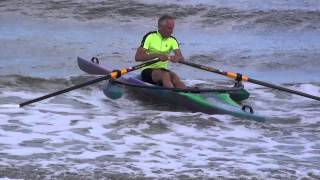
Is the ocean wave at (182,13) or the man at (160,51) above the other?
the ocean wave at (182,13)

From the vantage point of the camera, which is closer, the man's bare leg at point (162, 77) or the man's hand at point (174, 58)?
the man's hand at point (174, 58)

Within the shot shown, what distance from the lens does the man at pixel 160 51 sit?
9938 mm

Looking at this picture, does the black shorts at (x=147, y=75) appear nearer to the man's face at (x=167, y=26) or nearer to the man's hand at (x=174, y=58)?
the man's hand at (x=174, y=58)

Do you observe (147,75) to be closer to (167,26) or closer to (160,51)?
(160,51)

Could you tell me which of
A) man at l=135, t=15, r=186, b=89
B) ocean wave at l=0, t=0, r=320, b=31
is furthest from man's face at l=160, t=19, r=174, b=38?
ocean wave at l=0, t=0, r=320, b=31

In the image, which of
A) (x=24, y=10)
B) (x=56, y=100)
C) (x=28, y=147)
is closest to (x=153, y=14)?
(x=24, y=10)

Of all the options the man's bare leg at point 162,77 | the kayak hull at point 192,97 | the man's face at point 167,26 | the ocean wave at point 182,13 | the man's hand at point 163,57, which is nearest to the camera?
the kayak hull at point 192,97

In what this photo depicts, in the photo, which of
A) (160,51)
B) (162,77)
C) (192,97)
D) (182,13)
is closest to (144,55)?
(160,51)

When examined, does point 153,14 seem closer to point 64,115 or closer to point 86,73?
point 86,73

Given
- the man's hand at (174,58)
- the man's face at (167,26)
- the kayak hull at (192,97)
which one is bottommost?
the kayak hull at (192,97)

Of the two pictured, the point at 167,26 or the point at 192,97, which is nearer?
the point at 192,97

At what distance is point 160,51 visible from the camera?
33.3 ft

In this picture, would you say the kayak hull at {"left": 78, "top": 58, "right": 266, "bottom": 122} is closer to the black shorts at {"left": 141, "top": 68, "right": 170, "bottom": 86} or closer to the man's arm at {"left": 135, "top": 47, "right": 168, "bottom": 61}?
the black shorts at {"left": 141, "top": 68, "right": 170, "bottom": 86}

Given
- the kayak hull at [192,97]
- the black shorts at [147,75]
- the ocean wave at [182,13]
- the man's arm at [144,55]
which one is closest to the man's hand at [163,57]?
the man's arm at [144,55]
